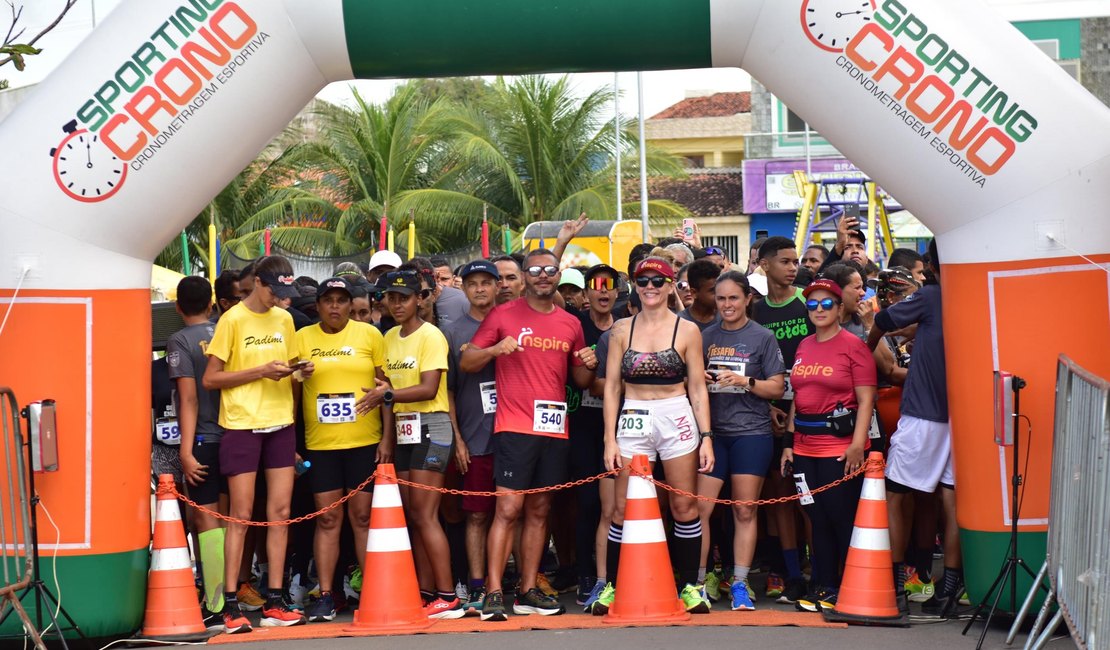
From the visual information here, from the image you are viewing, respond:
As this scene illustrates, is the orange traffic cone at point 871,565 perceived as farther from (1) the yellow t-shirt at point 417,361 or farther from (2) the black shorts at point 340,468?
(2) the black shorts at point 340,468

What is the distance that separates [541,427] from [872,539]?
76.4 inches

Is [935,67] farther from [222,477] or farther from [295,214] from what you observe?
[295,214]

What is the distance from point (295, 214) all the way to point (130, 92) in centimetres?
2654

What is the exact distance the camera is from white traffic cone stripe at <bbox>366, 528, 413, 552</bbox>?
Result: 755 cm

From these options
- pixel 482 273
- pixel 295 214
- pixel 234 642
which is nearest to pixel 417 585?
pixel 234 642

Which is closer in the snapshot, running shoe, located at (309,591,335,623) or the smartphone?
running shoe, located at (309,591,335,623)

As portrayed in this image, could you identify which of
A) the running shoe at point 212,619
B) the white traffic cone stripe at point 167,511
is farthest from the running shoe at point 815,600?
the white traffic cone stripe at point 167,511

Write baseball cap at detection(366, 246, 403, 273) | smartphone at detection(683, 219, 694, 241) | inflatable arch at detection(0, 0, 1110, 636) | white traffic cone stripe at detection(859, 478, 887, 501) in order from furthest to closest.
→ smartphone at detection(683, 219, 694, 241) → baseball cap at detection(366, 246, 403, 273) → white traffic cone stripe at detection(859, 478, 887, 501) → inflatable arch at detection(0, 0, 1110, 636)

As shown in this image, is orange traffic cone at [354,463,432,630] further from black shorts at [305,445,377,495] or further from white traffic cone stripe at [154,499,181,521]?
white traffic cone stripe at [154,499,181,521]

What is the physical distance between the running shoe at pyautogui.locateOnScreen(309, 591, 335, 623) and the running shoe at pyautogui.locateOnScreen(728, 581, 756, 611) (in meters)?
2.33

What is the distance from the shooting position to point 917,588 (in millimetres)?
8125

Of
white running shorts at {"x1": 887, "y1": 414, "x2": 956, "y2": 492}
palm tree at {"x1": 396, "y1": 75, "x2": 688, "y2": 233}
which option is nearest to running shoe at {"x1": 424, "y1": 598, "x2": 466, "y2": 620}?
white running shorts at {"x1": 887, "y1": 414, "x2": 956, "y2": 492}

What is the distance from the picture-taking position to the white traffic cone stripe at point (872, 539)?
7.39m

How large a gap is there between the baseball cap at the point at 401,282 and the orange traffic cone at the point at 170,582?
163 cm
